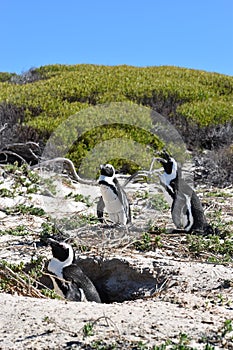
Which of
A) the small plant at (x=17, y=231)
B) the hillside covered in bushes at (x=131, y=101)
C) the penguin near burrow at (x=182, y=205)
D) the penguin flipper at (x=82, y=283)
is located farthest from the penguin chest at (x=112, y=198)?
the hillside covered in bushes at (x=131, y=101)

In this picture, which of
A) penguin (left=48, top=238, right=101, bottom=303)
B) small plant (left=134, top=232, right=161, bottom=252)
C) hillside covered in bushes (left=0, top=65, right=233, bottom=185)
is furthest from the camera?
hillside covered in bushes (left=0, top=65, right=233, bottom=185)

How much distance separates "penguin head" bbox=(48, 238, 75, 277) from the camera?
400cm

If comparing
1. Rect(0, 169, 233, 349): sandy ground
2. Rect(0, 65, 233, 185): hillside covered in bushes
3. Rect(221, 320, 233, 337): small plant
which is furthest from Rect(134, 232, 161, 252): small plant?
Rect(0, 65, 233, 185): hillside covered in bushes

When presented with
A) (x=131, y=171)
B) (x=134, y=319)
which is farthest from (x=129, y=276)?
(x=131, y=171)

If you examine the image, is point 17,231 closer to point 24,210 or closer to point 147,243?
point 24,210

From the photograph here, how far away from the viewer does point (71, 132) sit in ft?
32.7

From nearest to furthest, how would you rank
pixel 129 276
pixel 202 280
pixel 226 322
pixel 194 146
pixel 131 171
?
1. pixel 226 322
2. pixel 202 280
3. pixel 129 276
4. pixel 131 171
5. pixel 194 146

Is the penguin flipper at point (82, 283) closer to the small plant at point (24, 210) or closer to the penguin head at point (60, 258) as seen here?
the penguin head at point (60, 258)

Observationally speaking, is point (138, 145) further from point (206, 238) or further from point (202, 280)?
point (202, 280)

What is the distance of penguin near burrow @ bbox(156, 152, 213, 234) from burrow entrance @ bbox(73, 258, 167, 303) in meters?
1.04

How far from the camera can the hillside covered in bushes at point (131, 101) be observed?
390 inches

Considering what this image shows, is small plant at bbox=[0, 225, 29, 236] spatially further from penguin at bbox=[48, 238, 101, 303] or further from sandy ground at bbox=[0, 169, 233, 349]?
sandy ground at bbox=[0, 169, 233, 349]

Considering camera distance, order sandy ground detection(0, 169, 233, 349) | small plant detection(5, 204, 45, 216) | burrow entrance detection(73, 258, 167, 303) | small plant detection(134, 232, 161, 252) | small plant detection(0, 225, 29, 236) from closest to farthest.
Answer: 1. sandy ground detection(0, 169, 233, 349)
2. burrow entrance detection(73, 258, 167, 303)
3. small plant detection(134, 232, 161, 252)
4. small plant detection(0, 225, 29, 236)
5. small plant detection(5, 204, 45, 216)

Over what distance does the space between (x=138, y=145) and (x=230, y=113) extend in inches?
120
